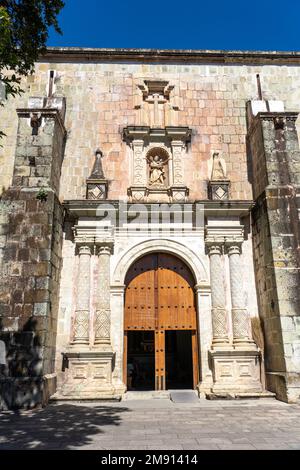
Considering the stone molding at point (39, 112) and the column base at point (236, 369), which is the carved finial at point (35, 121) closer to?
the stone molding at point (39, 112)

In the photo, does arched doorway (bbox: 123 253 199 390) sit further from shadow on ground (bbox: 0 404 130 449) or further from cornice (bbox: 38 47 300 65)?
cornice (bbox: 38 47 300 65)

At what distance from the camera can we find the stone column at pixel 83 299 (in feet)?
28.0

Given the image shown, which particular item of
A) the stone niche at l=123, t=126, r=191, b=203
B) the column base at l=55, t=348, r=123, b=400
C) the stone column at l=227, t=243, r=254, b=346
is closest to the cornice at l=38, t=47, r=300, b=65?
the stone niche at l=123, t=126, r=191, b=203

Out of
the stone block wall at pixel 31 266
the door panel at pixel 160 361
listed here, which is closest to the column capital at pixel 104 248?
the stone block wall at pixel 31 266

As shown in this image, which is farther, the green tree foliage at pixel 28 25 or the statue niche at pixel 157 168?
the statue niche at pixel 157 168

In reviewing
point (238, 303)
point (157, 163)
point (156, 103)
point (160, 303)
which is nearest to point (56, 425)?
point (160, 303)

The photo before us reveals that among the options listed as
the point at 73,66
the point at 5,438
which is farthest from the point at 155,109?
the point at 5,438

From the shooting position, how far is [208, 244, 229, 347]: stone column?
859 centimetres

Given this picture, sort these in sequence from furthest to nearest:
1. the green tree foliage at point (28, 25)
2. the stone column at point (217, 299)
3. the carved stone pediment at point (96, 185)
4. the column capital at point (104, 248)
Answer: the carved stone pediment at point (96, 185), the column capital at point (104, 248), the stone column at point (217, 299), the green tree foliage at point (28, 25)

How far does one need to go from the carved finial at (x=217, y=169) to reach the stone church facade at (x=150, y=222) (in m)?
0.04

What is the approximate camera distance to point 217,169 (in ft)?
32.3

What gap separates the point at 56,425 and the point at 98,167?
5.89 metres

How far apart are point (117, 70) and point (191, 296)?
629cm

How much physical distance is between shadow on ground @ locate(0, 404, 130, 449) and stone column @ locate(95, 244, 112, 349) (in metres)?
1.46
